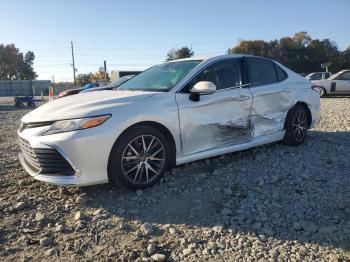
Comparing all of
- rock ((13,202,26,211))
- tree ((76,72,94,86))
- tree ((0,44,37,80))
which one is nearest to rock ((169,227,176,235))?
rock ((13,202,26,211))

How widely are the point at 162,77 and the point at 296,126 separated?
2.47 metres

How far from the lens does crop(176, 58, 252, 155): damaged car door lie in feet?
14.7

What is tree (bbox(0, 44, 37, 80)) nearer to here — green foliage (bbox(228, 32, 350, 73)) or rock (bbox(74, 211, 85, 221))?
green foliage (bbox(228, 32, 350, 73))

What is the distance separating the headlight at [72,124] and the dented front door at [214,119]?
1.07m

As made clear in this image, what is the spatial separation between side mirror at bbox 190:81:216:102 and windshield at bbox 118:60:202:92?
282 mm

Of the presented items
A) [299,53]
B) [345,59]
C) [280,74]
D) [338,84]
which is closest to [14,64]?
[299,53]

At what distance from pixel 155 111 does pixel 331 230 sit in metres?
2.16

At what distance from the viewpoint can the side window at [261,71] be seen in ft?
17.9

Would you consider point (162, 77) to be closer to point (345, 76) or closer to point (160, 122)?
point (160, 122)

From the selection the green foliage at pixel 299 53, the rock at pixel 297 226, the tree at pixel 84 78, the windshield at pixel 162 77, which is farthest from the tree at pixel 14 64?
the rock at pixel 297 226

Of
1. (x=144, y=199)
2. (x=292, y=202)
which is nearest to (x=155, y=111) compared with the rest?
(x=144, y=199)

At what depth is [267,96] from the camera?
5484mm

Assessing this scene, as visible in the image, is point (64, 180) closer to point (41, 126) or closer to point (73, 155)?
point (73, 155)

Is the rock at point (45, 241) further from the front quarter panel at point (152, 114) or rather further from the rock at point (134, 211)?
the front quarter panel at point (152, 114)
